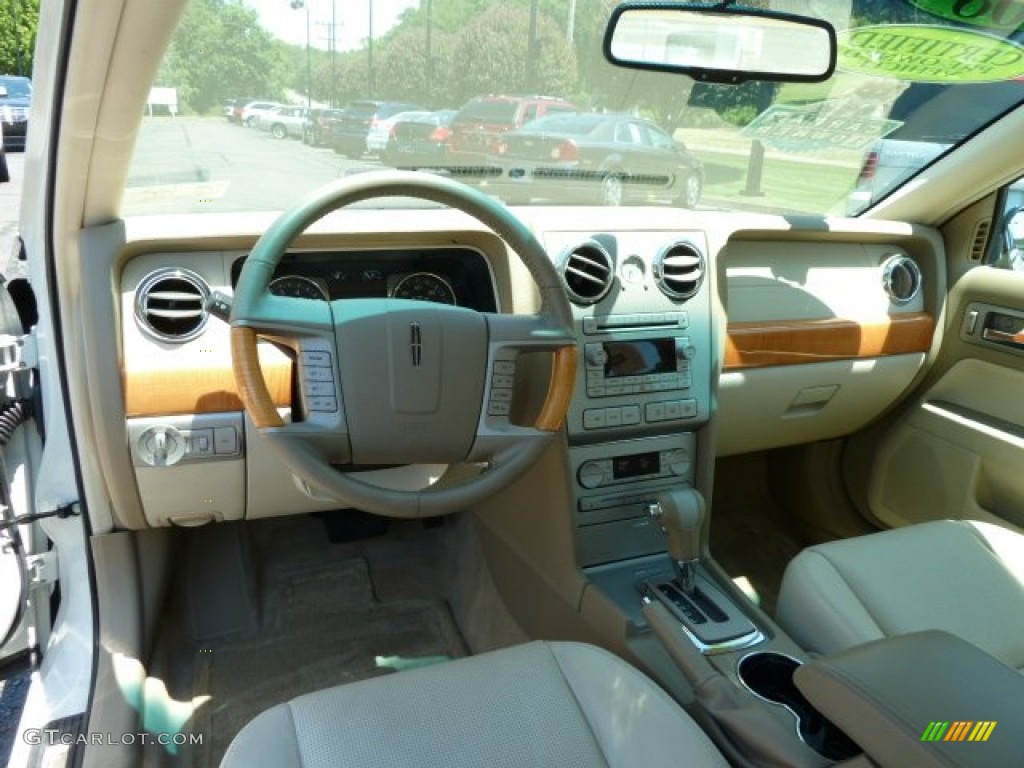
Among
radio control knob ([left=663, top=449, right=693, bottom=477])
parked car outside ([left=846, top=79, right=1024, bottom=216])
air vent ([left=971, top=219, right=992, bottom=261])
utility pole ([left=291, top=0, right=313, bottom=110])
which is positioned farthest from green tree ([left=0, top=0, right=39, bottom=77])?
air vent ([left=971, top=219, right=992, bottom=261])

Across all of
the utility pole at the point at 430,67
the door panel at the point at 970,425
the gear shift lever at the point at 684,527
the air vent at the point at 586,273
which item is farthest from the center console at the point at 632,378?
the door panel at the point at 970,425

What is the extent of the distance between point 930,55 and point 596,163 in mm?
972

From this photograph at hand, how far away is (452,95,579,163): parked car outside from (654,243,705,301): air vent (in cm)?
51

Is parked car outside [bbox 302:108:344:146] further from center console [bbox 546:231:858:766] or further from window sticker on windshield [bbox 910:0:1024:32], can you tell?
window sticker on windshield [bbox 910:0:1024:32]

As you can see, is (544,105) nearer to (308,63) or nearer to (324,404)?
(308,63)

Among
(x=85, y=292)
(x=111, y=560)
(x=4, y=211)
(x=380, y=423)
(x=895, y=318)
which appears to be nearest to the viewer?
(x=380, y=423)

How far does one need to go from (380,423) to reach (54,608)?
125 cm

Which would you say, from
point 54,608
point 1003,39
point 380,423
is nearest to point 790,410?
point 1003,39

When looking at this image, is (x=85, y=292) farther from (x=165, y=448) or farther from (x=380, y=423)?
(x=380, y=423)

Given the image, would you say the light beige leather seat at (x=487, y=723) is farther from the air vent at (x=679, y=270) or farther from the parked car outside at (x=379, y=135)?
the parked car outside at (x=379, y=135)

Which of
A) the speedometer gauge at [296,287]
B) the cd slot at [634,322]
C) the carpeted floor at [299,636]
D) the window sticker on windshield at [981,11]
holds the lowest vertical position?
the carpeted floor at [299,636]

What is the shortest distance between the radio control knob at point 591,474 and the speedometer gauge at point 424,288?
0.57 meters

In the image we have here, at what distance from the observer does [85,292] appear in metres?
1.73

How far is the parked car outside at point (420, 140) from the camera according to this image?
198 centimetres
